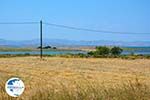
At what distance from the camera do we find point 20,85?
783cm

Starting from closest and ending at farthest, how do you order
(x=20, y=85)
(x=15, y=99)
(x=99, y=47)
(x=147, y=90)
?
(x=20, y=85)
(x=15, y=99)
(x=147, y=90)
(x=99, y=47)

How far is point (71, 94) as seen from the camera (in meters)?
8.95

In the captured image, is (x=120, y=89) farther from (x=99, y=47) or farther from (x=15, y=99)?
(x=99, y=47)

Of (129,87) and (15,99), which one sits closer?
(15,99)

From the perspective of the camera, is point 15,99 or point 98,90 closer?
point 15,99

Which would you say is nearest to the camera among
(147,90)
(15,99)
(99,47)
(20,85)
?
(20,85)

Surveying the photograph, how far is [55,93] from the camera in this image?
9047mm

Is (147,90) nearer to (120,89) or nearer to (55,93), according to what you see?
(120,89)

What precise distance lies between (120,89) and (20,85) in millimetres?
2570

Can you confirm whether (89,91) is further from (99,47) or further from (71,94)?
(99,47)

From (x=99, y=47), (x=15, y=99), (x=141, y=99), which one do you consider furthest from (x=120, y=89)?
(x=99, y=47)

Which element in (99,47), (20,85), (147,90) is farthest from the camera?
(99,47)

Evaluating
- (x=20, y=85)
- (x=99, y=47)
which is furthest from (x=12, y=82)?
(x=99, y=47)

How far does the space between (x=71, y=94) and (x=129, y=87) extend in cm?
138
